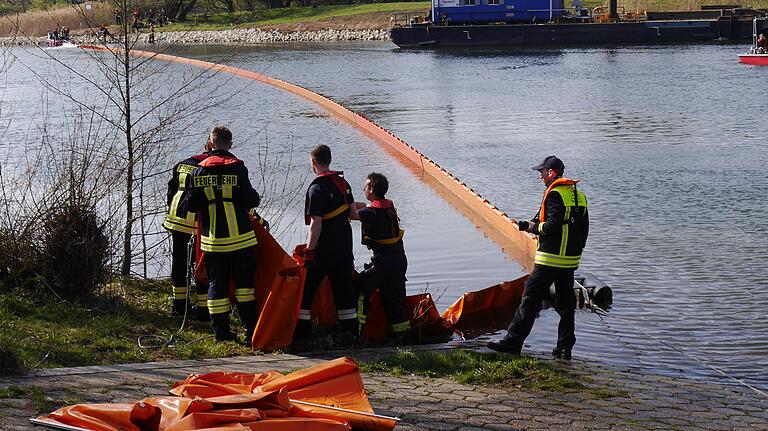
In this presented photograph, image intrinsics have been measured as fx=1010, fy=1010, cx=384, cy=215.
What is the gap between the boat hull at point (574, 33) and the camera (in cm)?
5919

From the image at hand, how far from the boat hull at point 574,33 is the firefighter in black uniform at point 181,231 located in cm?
5451

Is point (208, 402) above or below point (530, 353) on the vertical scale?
above

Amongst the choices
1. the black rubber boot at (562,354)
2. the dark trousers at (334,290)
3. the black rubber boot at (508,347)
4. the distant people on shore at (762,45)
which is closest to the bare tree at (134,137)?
the dark trousers at (334,290)

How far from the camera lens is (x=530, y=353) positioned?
29.4 ft

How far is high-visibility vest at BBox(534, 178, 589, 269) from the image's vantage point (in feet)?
27.1

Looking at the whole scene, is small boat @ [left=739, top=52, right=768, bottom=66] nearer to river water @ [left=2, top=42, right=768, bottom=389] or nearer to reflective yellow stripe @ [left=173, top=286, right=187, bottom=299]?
river water @ [left=2, top=42, right=768, bottom=389]

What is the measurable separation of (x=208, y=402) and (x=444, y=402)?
183 cm

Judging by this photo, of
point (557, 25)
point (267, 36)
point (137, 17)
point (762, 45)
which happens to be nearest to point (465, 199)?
point (137, 17)

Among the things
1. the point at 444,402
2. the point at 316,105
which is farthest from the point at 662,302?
the point at 316,105

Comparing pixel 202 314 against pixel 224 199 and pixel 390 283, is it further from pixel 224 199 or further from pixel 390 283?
pixel 390 283

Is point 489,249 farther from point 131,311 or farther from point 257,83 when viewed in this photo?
point 257,83

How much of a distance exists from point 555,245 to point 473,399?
6.27 ft

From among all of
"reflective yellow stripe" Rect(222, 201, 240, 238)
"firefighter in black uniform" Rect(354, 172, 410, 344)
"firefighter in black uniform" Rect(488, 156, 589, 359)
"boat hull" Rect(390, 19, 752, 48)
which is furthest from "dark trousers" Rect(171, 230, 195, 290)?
"boat hull" Rect(390, 19, 752, 48)

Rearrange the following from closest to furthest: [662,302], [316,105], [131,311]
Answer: [131,311]
[662,302]
[316,105]
